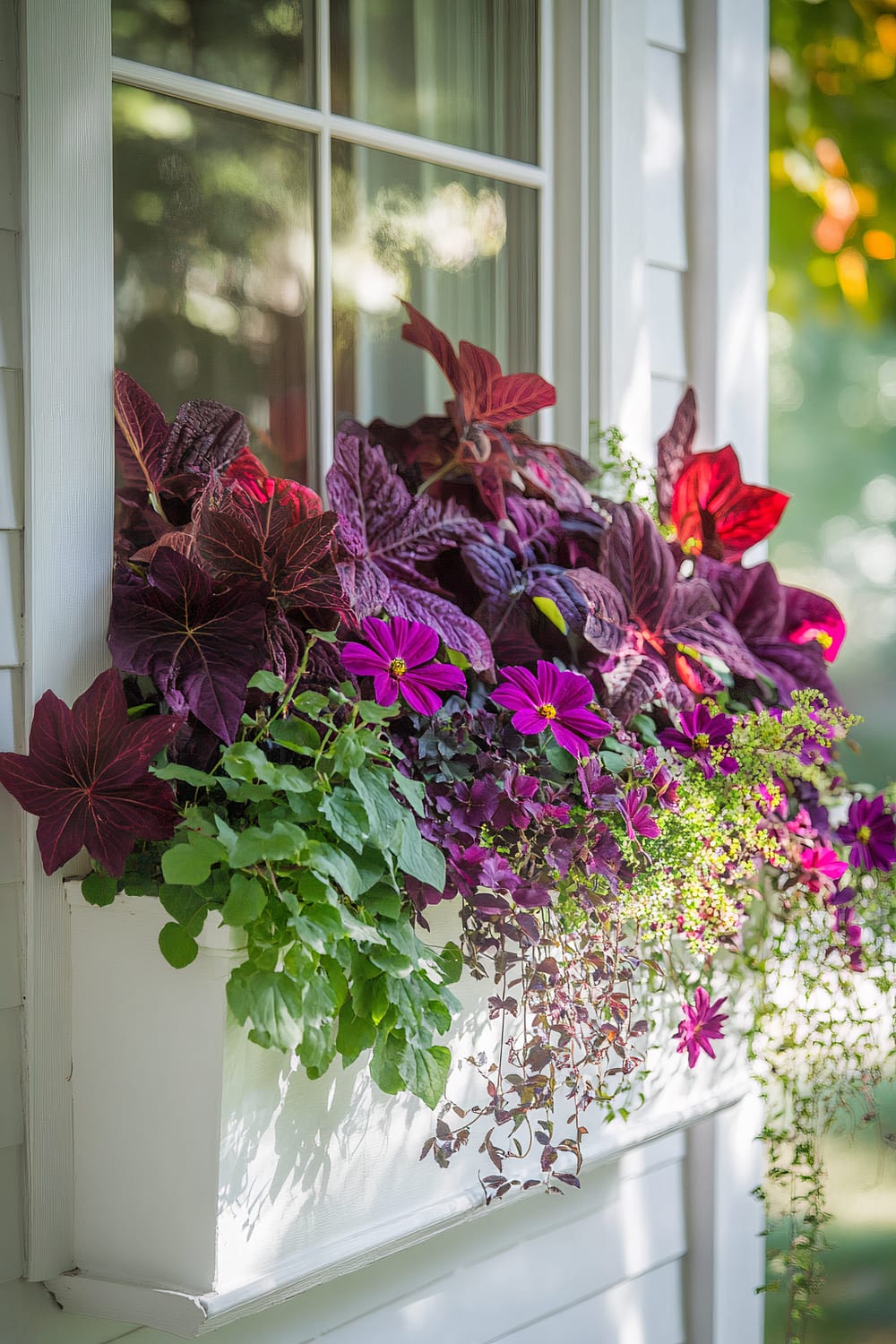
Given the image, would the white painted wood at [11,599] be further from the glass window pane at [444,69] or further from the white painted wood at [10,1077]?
the glass window pane at [444,69]

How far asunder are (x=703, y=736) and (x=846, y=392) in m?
6.47

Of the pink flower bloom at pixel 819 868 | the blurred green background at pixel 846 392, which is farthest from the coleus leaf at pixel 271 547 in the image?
the blurred green background at pixel 846 392

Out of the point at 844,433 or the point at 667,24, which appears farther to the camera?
the point at 844,433

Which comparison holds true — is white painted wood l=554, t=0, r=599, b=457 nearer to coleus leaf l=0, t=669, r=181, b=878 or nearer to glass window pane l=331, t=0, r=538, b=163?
glass window pane l=331, t=0, r=538, b=163

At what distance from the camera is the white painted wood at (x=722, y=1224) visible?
4.63 feet

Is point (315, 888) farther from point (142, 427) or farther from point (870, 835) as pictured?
point (870, 835)

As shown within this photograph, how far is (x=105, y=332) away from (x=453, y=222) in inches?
21.7

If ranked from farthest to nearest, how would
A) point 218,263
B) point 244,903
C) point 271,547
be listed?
point 218,263 < point 271,547 < point 244,903

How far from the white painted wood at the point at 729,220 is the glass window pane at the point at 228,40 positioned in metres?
0.56

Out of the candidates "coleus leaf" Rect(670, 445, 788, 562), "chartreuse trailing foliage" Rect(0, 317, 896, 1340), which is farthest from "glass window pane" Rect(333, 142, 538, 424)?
"coleus leaf" Rect(670, 445, 788, 562)

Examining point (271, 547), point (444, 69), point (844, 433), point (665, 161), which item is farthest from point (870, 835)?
point (844, 433)

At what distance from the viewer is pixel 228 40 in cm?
110

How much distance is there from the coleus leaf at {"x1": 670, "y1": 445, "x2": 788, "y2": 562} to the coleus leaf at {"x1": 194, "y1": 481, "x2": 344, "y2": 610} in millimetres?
569

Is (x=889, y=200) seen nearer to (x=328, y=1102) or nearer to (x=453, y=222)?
(x=453, y=222)
